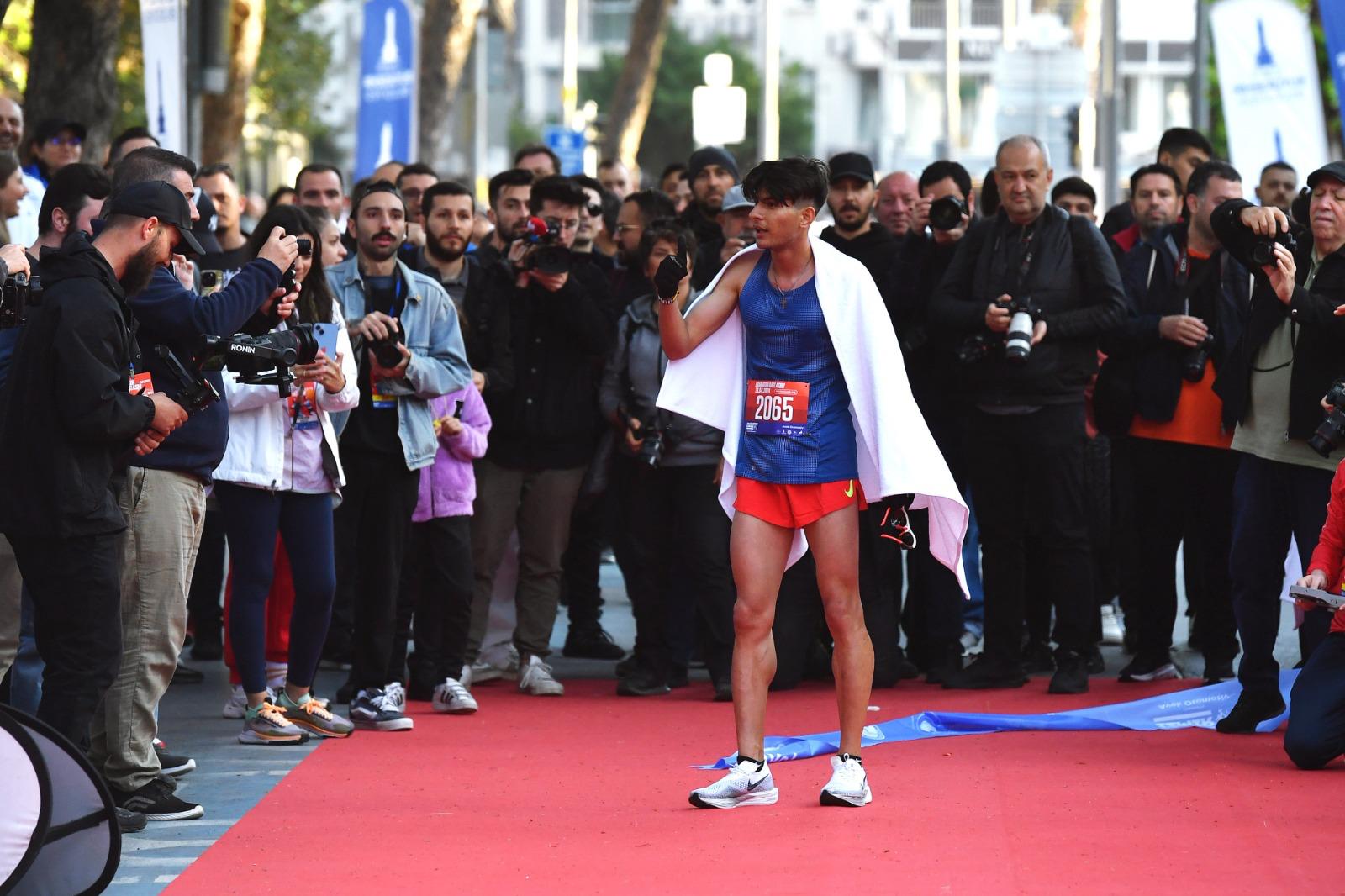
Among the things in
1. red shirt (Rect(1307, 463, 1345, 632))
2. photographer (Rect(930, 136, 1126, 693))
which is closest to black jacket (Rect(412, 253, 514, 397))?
photographer (Rect(930, 136, 1126, 693))

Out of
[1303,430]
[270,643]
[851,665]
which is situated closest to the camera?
[851,665]

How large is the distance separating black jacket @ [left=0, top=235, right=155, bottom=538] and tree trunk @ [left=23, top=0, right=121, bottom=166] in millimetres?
9267

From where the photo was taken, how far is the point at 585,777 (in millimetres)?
7766

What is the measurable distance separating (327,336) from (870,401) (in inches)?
91.3

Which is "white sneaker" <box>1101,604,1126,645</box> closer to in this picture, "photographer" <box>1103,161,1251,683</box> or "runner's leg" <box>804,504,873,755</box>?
"photographer" <box>1103,161,1251,683</box>

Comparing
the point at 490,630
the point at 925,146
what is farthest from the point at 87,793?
the point at 925,146

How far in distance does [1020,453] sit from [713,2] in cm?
8309

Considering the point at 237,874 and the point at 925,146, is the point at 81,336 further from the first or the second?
the point at 925,146

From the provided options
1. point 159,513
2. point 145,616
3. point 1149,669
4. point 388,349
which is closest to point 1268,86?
point 1149,669

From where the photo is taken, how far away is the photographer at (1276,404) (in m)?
8.31

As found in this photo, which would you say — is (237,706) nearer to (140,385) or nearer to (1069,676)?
(140,385)

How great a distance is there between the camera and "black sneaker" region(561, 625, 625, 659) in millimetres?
11148

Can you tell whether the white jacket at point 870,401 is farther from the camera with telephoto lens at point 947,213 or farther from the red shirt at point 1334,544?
the camera with telephoto lens at point 947,213

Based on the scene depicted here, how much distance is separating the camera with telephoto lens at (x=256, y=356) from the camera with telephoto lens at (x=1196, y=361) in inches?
168
